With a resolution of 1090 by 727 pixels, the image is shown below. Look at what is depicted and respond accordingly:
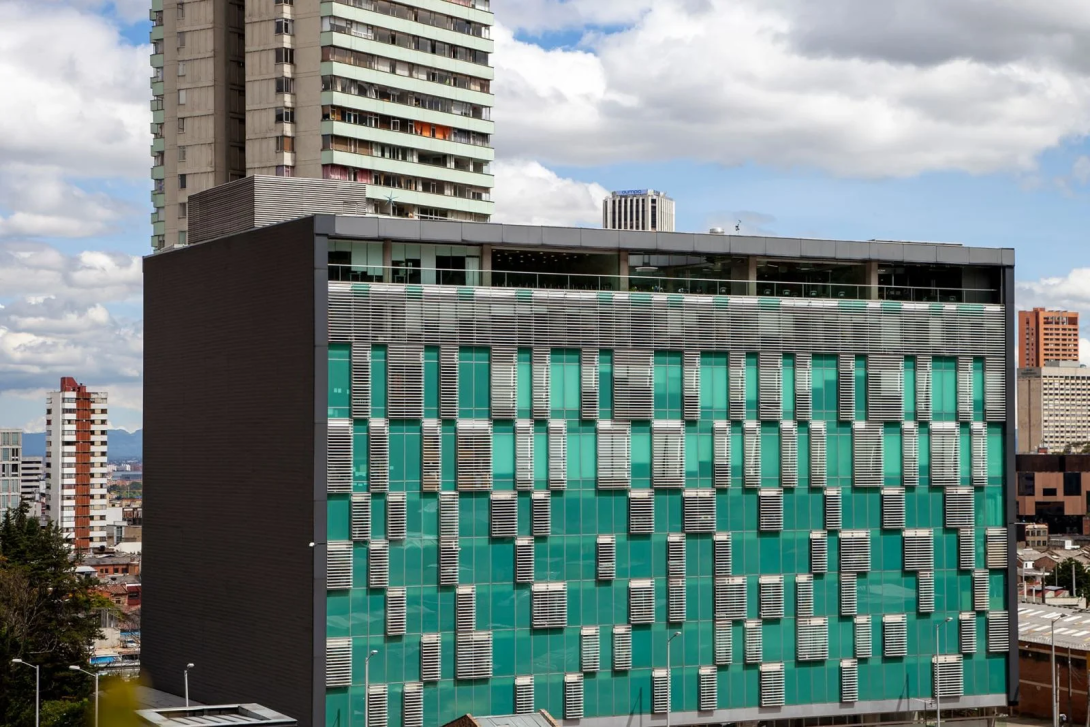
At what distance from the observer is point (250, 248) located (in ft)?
281

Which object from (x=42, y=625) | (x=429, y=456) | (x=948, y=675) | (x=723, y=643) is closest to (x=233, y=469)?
(x=429, y=456)

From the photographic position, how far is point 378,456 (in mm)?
79875

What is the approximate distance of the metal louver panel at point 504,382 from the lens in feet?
270

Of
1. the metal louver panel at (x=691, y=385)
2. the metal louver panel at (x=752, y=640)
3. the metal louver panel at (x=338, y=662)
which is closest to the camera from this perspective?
the metal louver panel at (x=338, y=662)

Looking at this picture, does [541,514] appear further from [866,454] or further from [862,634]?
[862,634]

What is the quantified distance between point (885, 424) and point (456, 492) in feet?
90.6

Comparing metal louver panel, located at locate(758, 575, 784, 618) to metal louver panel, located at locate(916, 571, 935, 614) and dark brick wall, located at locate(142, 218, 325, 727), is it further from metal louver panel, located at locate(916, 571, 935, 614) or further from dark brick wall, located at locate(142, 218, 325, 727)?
dark brick wall, located at locate(142, 218, 325, 727)

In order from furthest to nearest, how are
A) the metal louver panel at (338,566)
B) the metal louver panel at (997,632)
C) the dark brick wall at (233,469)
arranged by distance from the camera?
the metal louver panel at (997,632), the dark brick wall at (233,469), the metal louver panel at (338,566)

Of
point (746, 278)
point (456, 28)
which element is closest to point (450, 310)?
point (746, 278)

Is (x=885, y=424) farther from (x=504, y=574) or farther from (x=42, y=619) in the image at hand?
(x=42, y=619)

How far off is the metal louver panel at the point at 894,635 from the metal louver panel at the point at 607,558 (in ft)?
59.9

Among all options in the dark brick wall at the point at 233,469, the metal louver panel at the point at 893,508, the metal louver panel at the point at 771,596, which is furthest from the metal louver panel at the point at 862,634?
the dark brick wall at the point at 233,469

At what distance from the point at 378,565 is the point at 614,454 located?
1501cm

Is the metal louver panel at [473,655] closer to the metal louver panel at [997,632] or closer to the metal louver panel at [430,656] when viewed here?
the metal louver panel at [430,656]
